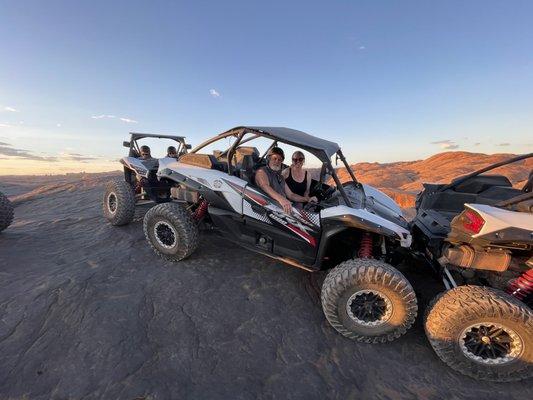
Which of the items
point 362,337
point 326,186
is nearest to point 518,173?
point 326,186

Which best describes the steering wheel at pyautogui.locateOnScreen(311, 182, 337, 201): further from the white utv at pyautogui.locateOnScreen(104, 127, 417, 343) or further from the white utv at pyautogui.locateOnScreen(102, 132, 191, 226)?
the white utv at pyautogui.locateOnScreen(102, 132, 191, 226)

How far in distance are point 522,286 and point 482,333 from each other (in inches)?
25.8

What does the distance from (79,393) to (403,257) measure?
4.00 m

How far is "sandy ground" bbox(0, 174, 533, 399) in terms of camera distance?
2.54 metres

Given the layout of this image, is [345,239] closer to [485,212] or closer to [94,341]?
[485,212]

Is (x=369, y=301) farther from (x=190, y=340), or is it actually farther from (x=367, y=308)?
(x=190, y=340)

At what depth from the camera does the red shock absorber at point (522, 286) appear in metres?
2.93

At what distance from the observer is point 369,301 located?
3240mm

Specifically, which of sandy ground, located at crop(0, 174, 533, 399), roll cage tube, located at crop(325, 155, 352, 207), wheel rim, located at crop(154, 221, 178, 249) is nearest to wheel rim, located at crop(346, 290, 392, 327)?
sandy ground, located at crop(0, 174, 533, 399)

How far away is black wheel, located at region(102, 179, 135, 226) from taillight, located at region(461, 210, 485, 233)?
18.1ft

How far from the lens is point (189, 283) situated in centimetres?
392

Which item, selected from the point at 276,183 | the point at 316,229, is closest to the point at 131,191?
the point at 276,183

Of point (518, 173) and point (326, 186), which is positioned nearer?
point (326, 186)

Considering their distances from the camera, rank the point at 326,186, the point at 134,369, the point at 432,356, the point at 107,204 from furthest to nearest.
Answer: the point at 107,204
the point at 326,186
the point at 432,356
the point at 134,369
